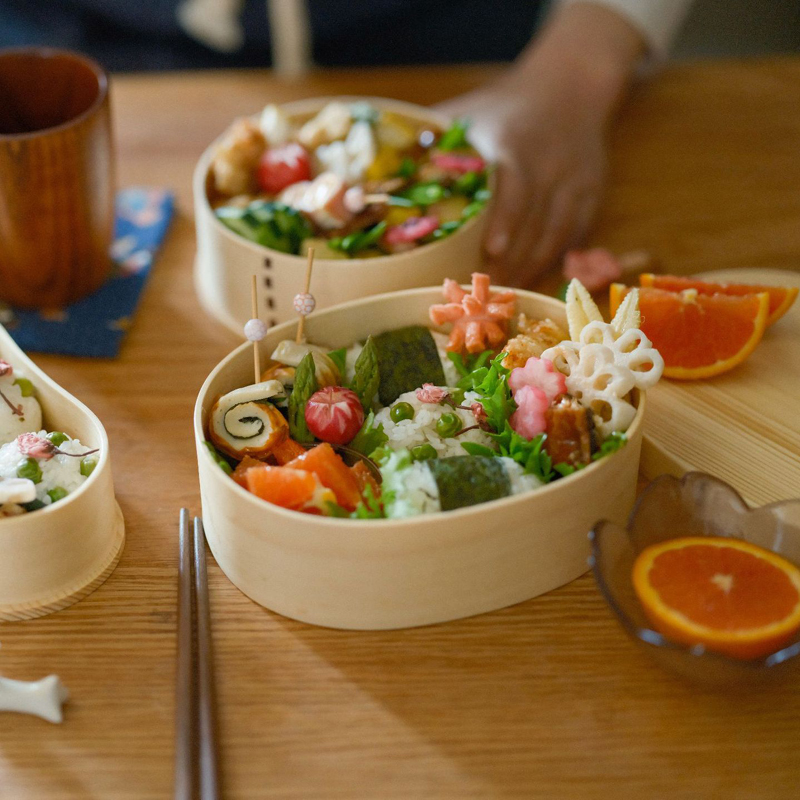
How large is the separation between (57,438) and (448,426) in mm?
428

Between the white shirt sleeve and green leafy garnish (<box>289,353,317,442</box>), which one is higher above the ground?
the white shirt sleeve

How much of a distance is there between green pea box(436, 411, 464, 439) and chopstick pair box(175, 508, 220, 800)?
30cm

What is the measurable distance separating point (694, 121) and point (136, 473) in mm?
1317

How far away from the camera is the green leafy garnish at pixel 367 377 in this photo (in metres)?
1.06

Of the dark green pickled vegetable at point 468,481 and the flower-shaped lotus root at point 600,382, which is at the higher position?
the flower-shaped lotus root at point 600,382

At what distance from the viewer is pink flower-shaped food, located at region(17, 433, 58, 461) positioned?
3.10ft

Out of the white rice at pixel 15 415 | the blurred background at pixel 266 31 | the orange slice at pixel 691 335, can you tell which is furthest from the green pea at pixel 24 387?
the blurred background at pixel 266 31

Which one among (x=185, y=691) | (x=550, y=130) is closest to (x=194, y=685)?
(x=185, y=691)

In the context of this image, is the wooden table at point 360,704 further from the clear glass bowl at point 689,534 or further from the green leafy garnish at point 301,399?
the green leafy garnish at point 301,399

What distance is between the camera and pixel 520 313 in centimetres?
115

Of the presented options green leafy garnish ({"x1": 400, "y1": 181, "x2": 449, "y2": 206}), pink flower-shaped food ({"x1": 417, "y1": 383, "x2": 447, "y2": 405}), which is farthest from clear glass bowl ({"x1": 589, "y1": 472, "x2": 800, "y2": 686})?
green leafy garnish ({"x1": 400, "y1": 181, "x2": 449, "y2": 206})

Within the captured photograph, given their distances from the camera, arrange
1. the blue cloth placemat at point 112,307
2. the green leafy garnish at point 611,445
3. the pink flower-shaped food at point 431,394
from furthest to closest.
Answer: the blue cloth placemat at point 112,307 → the pink flower-shaped food at point 431,394 → the green leafy garnish at point 611,445

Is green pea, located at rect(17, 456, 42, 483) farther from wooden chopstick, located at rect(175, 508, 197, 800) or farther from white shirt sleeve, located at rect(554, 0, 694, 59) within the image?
white shirt sleeve, located at rect(554, 0, 694, 59)

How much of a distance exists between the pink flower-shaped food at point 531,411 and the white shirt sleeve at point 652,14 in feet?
3.79
